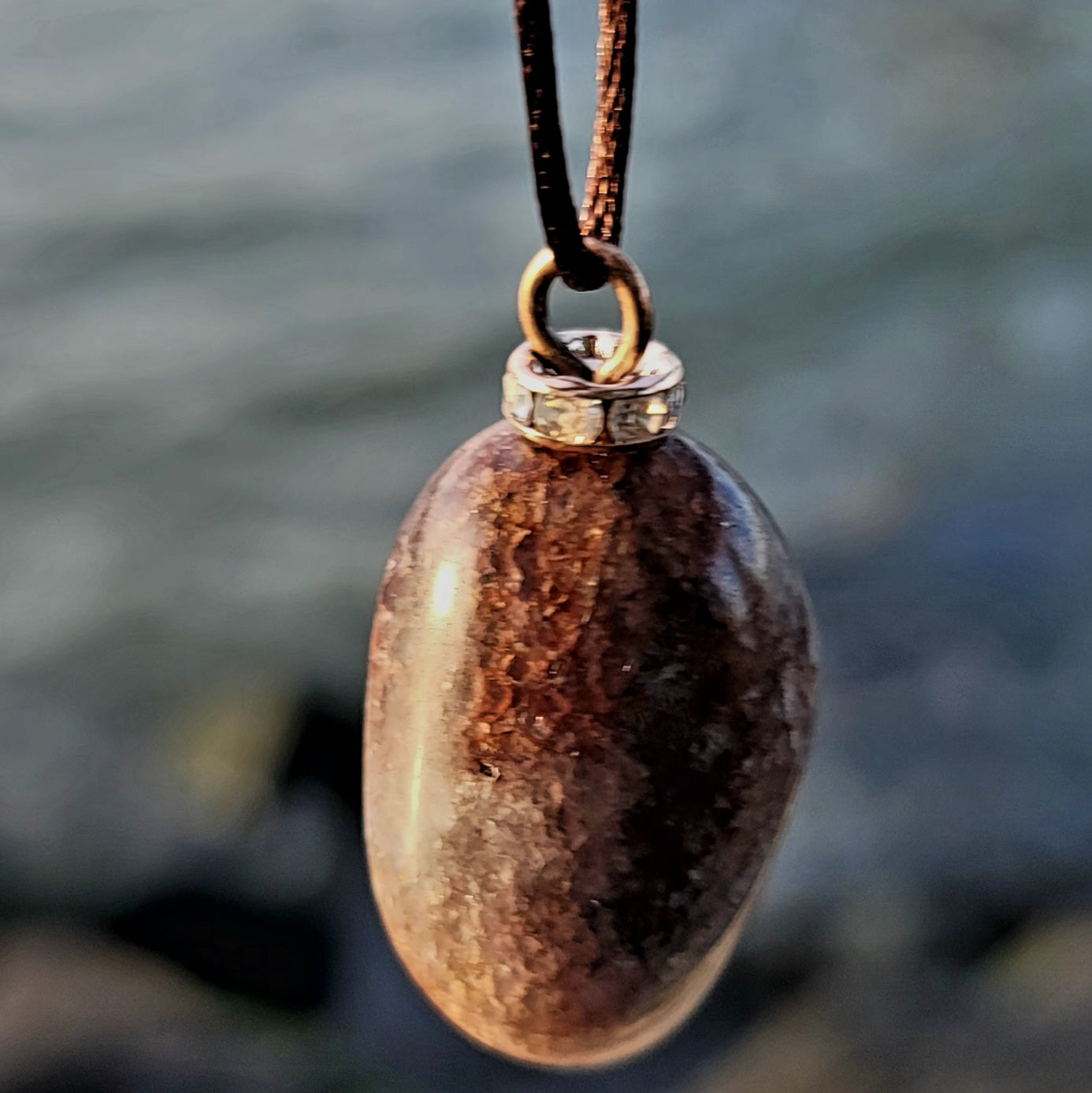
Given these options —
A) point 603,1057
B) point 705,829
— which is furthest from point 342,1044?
point 705,829

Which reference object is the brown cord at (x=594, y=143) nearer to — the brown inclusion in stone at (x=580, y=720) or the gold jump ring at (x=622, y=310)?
the gold jump ring at (x=622, y=310)

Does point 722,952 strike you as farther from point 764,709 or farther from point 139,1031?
point 139,1031

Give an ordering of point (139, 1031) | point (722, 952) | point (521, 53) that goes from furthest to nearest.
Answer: point (139, 1031)
point (722, 952)
point (521, 53)

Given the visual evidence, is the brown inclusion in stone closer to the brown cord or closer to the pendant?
the pendant

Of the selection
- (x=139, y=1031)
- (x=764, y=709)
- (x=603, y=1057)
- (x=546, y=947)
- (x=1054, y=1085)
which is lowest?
(x=1054, y=1085)

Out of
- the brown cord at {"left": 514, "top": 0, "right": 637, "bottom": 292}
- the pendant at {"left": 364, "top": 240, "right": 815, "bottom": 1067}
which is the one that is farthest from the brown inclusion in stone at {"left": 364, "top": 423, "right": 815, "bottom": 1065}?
the brown cord at {"left": 514, "top": 0, "right": 637, "bottom": 292}

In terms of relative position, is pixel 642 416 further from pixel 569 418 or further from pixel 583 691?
pixel 583 691
